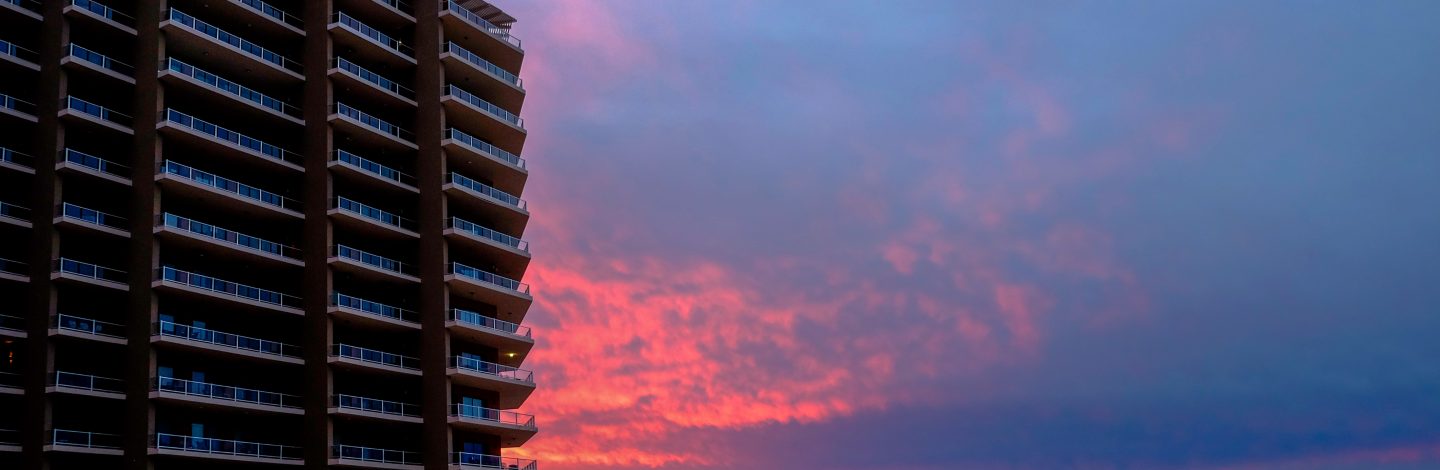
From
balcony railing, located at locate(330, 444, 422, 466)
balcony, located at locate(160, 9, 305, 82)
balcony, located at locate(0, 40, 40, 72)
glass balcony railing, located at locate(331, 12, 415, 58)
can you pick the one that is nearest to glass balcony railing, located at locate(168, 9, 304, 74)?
balcony, located at locate(160, 9, 305, 82)

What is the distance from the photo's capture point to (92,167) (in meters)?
78.1

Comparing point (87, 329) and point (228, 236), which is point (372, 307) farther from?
point (87, 329)

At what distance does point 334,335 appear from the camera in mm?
88312

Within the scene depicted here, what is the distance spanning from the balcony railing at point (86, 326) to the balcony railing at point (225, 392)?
3.90 metres

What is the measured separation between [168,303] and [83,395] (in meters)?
8.55

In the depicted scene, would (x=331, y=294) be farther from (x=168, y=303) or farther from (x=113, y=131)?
(x=113, y=131)

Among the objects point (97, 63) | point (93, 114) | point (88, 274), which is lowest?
point (88, 274)

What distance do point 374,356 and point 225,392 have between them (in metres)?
11.1

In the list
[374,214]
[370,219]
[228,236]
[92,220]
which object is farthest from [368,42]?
[92,220]

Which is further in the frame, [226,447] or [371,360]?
[371,360]

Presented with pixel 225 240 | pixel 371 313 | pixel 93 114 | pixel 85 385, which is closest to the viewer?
pixel 85 385

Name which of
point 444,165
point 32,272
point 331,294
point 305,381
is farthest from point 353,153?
point 32,272

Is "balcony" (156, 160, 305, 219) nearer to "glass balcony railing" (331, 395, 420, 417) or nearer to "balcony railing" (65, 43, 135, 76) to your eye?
"balcony railing" (65, 43, 135, 76)

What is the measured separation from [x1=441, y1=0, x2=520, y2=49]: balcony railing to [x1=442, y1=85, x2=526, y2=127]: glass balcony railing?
5.51 m
